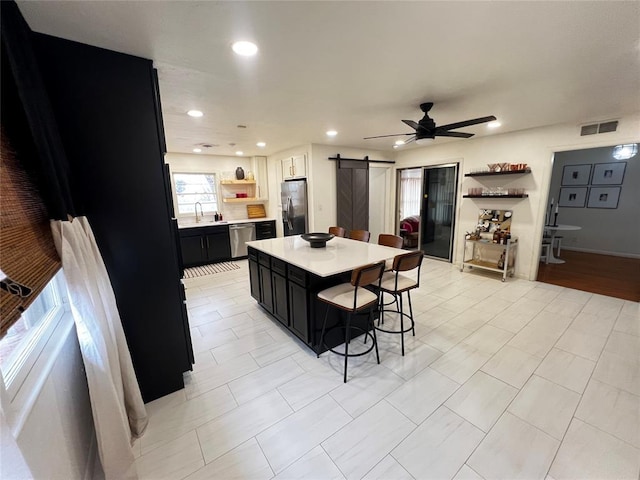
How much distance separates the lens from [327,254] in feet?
8.98

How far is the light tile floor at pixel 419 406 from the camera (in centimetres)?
151

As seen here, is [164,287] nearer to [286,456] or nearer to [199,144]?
[286,456]

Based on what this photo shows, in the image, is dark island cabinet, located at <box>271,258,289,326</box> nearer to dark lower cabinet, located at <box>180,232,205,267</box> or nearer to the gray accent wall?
dark lower cabinet, located at <box>180,232,205,267</box>

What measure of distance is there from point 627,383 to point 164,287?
12.3ft

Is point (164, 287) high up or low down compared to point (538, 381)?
up

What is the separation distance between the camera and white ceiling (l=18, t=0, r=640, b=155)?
4.50ft

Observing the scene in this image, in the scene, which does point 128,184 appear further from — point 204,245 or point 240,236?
point 240,236

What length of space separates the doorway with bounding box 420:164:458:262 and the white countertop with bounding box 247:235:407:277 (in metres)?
3.17

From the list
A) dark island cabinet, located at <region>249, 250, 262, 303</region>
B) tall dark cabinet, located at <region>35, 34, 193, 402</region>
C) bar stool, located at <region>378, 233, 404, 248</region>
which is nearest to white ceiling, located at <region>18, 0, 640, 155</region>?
tall dark cabinet, located at <region>35, 34, 193, 402</region>

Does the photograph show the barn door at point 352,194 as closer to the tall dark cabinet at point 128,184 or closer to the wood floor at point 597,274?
the wood floor at point 597,274

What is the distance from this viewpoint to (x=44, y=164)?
47.3 inches

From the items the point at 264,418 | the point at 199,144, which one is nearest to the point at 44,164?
the point at 264,418

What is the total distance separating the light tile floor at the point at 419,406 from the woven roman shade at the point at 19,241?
4.22 ft

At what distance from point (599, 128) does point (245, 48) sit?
4.72m
